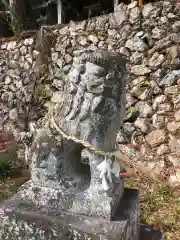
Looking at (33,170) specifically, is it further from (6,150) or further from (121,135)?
(6,150)

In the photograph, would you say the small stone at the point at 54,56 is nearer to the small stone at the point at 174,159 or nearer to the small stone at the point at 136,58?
the small stone at the point at 136,58

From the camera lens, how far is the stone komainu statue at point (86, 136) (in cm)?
152

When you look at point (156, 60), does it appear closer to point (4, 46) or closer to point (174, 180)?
point (174, 180)

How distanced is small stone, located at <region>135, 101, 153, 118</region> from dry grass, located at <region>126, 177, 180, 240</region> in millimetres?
1121

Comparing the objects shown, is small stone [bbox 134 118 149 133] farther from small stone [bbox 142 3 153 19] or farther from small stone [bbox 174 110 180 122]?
small stone [bbox 142 3 153 19]

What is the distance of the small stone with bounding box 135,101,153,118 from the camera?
4.48 metres

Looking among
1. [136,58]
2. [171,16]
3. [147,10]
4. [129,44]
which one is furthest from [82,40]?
[171,16]

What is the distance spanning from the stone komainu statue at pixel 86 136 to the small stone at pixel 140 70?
3.27 metres

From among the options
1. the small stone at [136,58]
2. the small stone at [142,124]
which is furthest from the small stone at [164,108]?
the small stone at [136,58]

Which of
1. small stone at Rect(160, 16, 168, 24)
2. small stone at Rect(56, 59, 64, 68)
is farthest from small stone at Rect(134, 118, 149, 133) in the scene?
small stone at Rect(56, 59, 64, 68)

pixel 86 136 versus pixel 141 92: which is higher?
pixel 141 92

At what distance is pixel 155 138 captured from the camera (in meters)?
4.19

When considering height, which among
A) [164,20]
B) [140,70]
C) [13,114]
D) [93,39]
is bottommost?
[13,114]

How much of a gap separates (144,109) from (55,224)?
326cm
